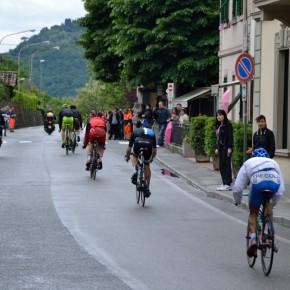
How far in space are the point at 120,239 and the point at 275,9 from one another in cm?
906

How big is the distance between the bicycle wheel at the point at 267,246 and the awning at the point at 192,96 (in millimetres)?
37485

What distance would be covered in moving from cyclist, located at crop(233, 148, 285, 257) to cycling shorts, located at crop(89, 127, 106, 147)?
13588 mm

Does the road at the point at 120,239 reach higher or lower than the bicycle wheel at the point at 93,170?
lower

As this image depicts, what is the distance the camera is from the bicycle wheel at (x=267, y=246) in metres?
10.3

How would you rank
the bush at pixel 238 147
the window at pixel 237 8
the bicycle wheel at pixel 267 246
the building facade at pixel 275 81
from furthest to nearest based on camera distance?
the window at pixel 237 8, the building facade at pixel 275 81, the bush at pixel 238 147, the bicycle wheel at pixel 267 246

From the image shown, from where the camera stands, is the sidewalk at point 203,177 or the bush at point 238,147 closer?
the sidewalk at point 203,177

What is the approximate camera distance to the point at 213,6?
160 ft

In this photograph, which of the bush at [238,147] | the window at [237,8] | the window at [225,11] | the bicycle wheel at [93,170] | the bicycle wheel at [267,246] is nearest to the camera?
the bicycle wheel at [267,246]

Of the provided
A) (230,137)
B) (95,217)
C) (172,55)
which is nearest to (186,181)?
(230,137)

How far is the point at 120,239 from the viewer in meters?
13.1

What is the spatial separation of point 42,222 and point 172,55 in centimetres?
3377

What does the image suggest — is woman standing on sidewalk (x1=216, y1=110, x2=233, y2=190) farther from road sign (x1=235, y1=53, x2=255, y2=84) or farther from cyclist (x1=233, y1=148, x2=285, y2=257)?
cyclist (x1=233, y1=148, x2=285, y2=257)

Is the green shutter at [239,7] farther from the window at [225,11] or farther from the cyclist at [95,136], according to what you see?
the cyclist at [95,136]

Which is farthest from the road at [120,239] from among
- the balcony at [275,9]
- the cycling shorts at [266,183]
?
the balcony at [275,9]
